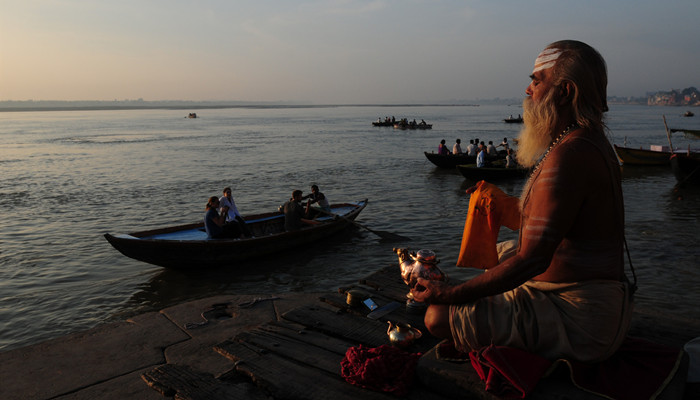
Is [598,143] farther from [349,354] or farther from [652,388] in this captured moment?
[349,354]

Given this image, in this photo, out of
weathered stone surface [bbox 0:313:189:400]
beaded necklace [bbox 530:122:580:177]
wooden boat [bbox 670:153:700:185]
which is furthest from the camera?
wooden boat [bbox 670:153:700:185]

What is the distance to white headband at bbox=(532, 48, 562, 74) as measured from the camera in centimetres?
286

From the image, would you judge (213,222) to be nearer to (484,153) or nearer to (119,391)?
(119,391)

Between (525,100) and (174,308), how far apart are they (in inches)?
249

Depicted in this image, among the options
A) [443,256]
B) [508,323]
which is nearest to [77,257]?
[443,256]

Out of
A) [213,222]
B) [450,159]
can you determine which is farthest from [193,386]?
[450,159]

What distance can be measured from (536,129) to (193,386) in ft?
9.79

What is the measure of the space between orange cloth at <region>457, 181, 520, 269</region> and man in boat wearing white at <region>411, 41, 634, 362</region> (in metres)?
0.71

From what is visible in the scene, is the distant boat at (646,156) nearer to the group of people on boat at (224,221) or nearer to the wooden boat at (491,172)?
the wooden boat at (491,172)

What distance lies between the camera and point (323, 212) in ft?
47.3

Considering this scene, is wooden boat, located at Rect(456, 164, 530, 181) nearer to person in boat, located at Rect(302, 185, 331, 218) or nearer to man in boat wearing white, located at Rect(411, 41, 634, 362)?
person in boat, located at Rect(302, 185, 331, 218)

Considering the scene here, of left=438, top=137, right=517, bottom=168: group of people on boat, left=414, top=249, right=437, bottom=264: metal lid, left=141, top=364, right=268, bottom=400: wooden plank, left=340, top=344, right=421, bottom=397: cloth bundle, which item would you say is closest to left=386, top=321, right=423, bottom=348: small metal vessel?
left=340, top=344, right=421, bottom=397: cloth bundle

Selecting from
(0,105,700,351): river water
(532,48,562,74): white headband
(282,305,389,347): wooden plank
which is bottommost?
(0,105,700,351): river water

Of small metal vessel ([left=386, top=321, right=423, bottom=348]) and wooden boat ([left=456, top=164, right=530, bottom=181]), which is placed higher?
small metal vessel ([left=386, top=321, right=423, bottom=348])
